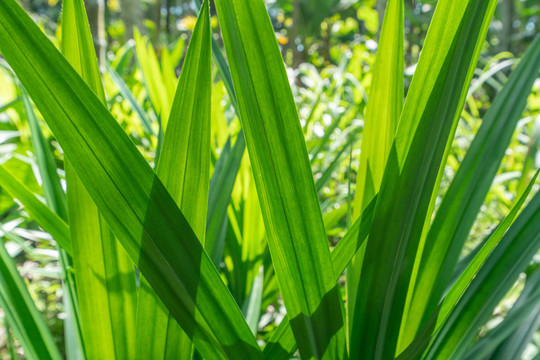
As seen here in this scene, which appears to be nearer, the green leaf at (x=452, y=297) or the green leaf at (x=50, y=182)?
the green leaf at (x=452, y=297)

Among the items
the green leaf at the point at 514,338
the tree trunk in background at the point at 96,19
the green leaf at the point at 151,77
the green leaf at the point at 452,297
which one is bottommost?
the green leaf at the point at 514,338

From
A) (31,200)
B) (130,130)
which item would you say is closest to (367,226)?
(31,200)

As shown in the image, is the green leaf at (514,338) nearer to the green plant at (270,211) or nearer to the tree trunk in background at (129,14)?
the green plant at (270,211)

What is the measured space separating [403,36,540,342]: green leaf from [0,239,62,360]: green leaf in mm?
293

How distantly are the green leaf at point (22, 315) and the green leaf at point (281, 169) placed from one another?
0.69 ft

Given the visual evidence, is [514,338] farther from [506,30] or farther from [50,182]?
[506,30]

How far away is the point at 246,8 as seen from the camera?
23cm

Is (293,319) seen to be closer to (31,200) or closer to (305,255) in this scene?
(305,255)

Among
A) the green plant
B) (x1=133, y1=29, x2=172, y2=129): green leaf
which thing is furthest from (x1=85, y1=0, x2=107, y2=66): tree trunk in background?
the green plant

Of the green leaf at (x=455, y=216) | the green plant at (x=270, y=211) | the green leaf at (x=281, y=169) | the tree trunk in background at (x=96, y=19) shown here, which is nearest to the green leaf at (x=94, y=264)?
the green plant at (x=270, y=211)

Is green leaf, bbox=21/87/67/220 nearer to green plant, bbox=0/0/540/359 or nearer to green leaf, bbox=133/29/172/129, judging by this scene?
green plant, bbox=0/0/540/359

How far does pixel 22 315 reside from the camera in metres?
0.35

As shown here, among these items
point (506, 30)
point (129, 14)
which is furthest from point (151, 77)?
point (506, 30)

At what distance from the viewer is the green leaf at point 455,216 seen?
35cm
